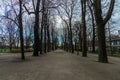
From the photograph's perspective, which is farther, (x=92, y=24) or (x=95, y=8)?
(x=92, y=24)

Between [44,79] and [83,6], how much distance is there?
25351mm

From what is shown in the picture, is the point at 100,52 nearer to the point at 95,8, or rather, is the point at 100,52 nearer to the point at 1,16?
the point at 95,8

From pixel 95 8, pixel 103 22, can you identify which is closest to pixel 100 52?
pixel 103 22

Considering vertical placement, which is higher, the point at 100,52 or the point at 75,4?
the point at 75,4

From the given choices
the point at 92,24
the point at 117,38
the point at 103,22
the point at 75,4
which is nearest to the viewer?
the point at 103,22

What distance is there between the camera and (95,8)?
64.6 feet

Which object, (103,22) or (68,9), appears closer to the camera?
(103,22)

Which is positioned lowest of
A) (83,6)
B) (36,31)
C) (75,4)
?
(36,31)

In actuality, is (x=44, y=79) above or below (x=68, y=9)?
below

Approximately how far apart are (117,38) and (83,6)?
189ft

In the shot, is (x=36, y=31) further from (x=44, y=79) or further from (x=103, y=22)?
(x=44, y=79)

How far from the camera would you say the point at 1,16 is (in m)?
24.2

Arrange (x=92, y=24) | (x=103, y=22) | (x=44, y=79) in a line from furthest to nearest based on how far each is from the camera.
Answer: (x=92, y=24) < (x=103, y=22) < (x=44, y=79)

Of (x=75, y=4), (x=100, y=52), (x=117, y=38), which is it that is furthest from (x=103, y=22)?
(x=117, y=38)
